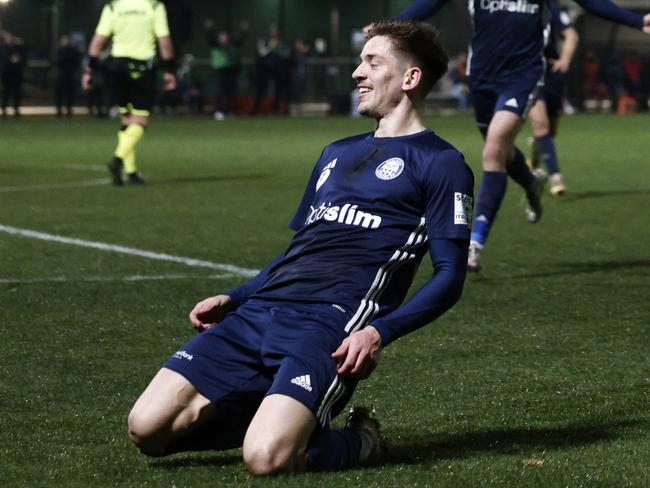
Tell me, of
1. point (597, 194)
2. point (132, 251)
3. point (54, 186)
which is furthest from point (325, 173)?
point (54, 186)

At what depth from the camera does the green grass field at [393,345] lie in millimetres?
4699

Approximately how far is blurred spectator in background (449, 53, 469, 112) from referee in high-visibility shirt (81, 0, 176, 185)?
23.9m

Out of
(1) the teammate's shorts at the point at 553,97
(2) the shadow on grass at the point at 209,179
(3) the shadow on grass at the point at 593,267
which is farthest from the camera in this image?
(2) the shadow on grass at the point at 209,179

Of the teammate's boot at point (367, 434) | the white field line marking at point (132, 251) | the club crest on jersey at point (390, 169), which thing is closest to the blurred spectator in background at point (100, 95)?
the white field line marking at point (132, 251)

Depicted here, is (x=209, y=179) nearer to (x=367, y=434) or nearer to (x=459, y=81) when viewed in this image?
(x=367, y=434)

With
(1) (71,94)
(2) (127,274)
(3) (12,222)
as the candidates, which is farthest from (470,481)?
(1) (71,94)

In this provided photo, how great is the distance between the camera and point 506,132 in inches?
372

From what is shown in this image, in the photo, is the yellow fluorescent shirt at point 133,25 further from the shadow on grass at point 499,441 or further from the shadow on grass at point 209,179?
the shadow on grass at point 499,441

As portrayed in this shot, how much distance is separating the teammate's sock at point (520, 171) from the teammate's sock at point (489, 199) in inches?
26.7

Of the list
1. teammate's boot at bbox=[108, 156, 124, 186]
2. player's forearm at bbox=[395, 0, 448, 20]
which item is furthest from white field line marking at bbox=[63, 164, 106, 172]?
player's forearm at bbox=[395, 0, 448, 20]

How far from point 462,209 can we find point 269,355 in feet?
2.33

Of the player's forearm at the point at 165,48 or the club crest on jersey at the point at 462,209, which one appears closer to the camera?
the club crest on jersey at the point at 462,209

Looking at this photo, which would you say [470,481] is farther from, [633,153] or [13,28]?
[13,28]

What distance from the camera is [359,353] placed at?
14.3 feet
